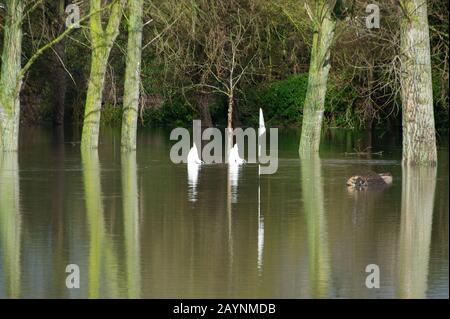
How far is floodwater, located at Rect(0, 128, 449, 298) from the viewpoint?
46.7 ft

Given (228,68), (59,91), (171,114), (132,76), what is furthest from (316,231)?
(59,91)

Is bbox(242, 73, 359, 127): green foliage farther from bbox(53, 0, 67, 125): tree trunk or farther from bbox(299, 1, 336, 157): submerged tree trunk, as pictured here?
bbox(299, 1, 336, 157): submerged tree trunk

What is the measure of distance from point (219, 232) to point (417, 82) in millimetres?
11885

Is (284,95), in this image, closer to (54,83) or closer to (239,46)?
(239,46)

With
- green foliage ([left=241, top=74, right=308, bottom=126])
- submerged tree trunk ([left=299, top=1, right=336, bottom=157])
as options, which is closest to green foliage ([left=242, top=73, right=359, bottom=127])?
green foliage ([left=241, top=74, right=308, bottom=126])

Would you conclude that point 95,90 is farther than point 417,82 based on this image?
Yes

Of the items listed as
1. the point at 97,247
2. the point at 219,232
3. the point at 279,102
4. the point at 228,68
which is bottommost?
the point at 97,247

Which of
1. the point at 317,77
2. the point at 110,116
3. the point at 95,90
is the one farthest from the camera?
the point at 110,116

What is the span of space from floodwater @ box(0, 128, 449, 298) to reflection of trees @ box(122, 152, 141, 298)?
23 millimetres

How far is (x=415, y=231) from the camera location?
1842 cm

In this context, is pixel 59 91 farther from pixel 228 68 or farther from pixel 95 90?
pixel 95 90

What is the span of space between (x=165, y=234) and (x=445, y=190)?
7905mm

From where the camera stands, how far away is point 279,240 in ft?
57.4
